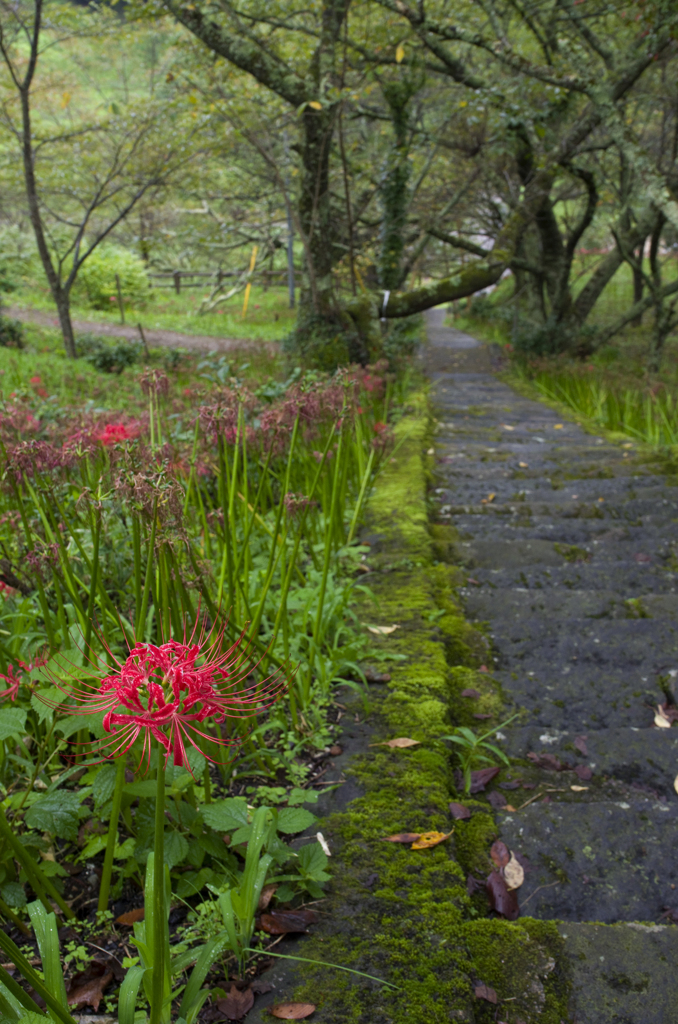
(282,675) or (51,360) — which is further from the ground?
(51,360)

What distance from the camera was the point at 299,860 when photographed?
1.34 m

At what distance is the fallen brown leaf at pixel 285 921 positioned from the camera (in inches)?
48.1

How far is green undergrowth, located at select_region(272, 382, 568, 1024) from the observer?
1096mm

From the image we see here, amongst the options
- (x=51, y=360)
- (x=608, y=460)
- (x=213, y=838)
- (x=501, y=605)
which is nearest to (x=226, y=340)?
(x=51, y=360)

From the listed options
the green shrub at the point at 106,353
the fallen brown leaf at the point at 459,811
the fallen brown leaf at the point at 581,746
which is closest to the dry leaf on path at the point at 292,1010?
the fallen brown leaf at the point at 459,811

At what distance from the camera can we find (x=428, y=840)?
A: 1.43m

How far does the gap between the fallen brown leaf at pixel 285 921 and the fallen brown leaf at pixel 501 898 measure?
A: 42 cm

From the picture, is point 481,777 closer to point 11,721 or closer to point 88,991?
point 88,991

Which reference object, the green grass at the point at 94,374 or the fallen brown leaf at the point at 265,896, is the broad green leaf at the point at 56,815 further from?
the green grass at the point at 94,374

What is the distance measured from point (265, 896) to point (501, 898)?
53cm

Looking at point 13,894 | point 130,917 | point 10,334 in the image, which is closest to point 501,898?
point 130,917

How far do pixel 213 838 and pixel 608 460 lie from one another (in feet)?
13.9

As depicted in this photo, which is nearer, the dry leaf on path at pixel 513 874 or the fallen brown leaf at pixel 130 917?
the fallen brown leaf at pixel 130 917

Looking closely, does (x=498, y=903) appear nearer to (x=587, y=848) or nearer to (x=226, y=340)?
(x=587, y=848)
